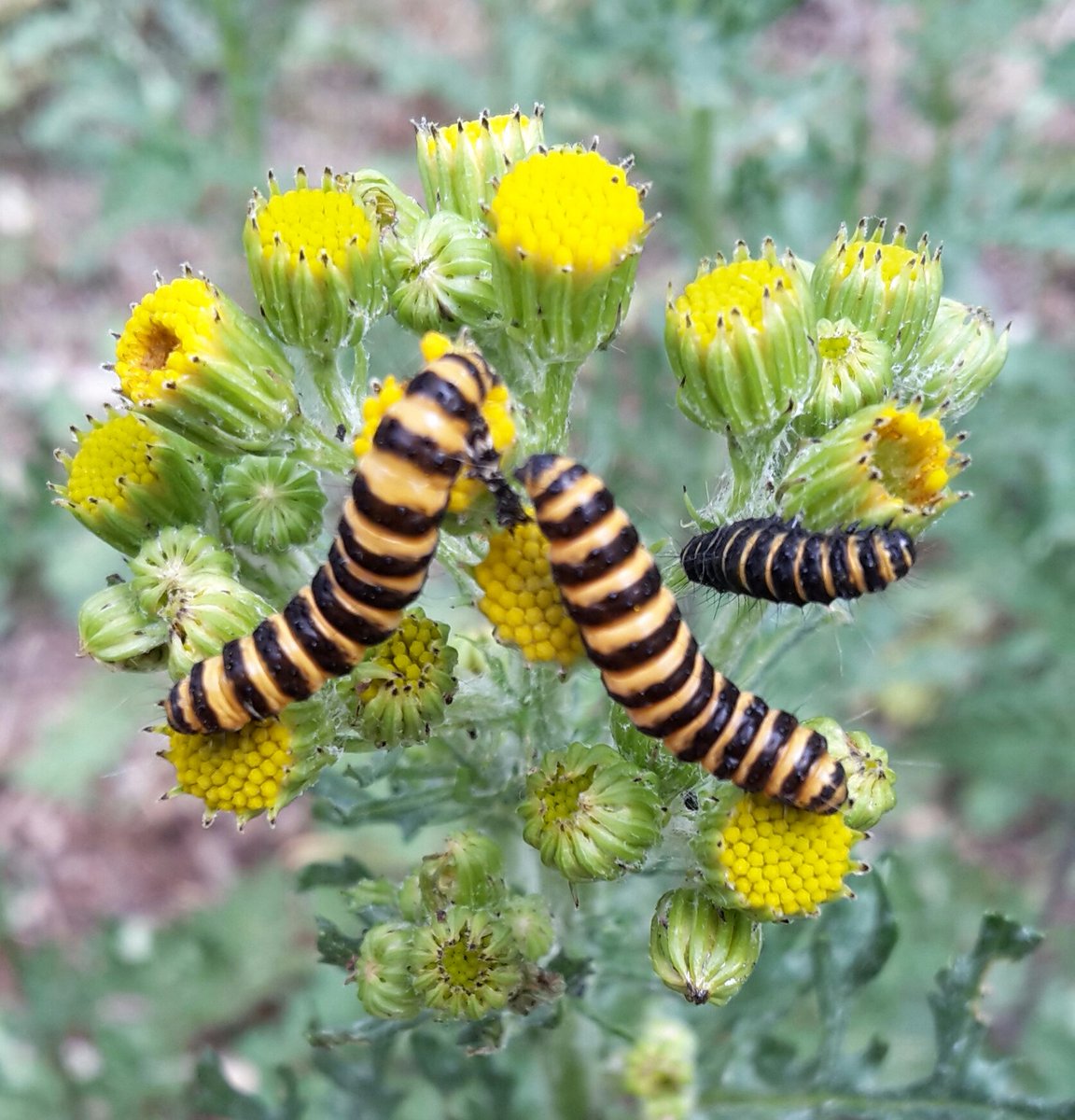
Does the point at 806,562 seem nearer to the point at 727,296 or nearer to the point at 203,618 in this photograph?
the point at 727,296

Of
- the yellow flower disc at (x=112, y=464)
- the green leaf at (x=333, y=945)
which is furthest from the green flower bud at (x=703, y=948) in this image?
the yellow flower disc at (x=112, y=464)

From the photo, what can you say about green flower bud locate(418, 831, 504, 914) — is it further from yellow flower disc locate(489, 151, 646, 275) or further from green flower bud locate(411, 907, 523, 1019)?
yellow flower disc locate(489, 151, 646, 275)

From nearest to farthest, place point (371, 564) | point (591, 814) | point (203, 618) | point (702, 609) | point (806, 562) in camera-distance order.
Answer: point (371, 564), point (806, 562), point (591, 814), point (203, 618), point (702, 609)

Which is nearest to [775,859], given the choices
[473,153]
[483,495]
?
[483,495]

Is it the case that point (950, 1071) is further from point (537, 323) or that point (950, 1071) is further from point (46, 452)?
point (46, 452)

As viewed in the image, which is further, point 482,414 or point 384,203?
point 384,203

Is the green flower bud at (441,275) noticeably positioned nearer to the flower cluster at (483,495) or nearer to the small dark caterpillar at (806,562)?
the flower cluster at (483,495)
